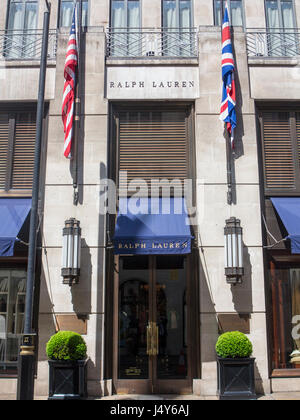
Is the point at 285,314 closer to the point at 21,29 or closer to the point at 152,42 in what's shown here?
the point at 152,42

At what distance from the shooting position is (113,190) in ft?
39.6

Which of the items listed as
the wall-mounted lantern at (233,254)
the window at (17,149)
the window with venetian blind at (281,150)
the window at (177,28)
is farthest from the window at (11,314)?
the window at (177,28)

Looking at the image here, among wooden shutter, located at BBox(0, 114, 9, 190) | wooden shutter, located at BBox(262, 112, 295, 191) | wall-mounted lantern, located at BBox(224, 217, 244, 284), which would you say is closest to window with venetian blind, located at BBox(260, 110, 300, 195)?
wooden shutter, located at BBox(262, 112, 295, 191)

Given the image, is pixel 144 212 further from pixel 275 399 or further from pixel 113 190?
pixel 275 399

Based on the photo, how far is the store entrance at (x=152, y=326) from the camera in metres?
11.2

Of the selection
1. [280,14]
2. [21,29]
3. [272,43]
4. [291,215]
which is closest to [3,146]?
[21,29]

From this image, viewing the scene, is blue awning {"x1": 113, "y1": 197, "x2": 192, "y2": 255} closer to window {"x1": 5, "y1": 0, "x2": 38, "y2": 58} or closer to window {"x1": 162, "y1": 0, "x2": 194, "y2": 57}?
window {"x1": 162, "y1": 0, "x2": 194, "y2": 57}

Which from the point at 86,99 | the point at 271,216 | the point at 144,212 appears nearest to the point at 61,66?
the point at 86,99

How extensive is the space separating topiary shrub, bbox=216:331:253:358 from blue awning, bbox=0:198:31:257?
5459 millimetres

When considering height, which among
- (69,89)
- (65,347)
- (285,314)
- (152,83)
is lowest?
(65,347)

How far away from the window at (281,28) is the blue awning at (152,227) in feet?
19.1

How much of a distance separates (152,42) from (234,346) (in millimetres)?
9056

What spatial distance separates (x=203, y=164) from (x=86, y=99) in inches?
149

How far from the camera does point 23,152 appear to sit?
1259cm
